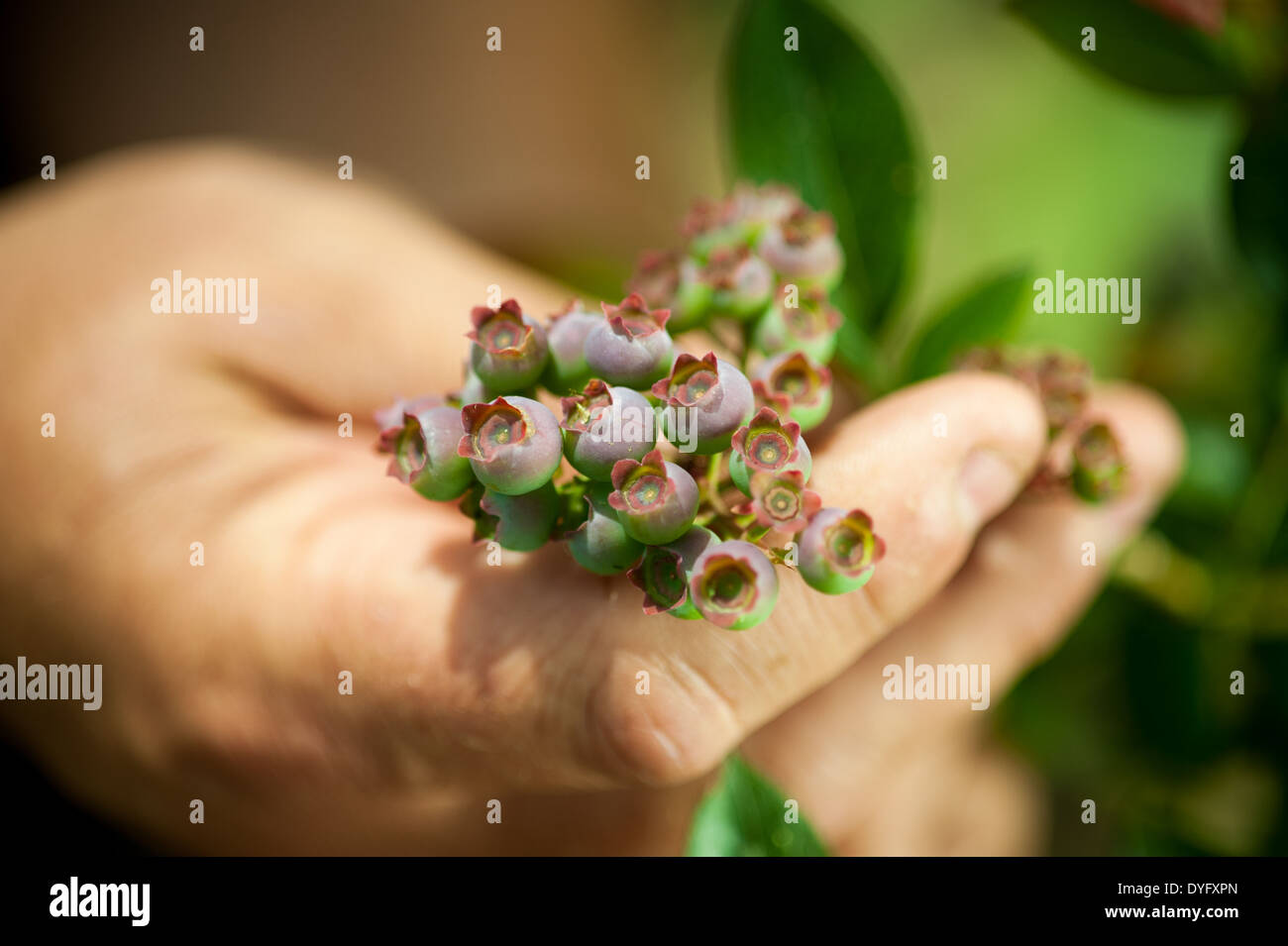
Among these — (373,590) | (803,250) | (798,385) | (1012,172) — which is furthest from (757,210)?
(1012,172)

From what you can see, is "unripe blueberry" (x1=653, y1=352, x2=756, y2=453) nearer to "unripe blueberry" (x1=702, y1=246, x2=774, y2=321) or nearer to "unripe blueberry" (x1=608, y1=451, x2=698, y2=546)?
"unripe blueberry" (x1=608, y1=451, x2=698, y2=546)

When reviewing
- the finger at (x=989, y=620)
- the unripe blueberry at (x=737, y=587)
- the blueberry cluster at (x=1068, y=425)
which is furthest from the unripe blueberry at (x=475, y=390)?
the finger at (x=989, y=620)

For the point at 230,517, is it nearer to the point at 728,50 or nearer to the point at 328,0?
the point at 728,50

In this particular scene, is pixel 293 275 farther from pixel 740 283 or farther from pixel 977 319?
pixel 977 319

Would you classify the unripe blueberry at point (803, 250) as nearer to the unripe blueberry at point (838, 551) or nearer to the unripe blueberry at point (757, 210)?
the unripe blueberry at point (757, 210)

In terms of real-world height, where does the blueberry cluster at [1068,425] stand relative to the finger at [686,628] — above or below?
above

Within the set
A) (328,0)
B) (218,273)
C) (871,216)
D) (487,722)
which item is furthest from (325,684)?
(328,0)
